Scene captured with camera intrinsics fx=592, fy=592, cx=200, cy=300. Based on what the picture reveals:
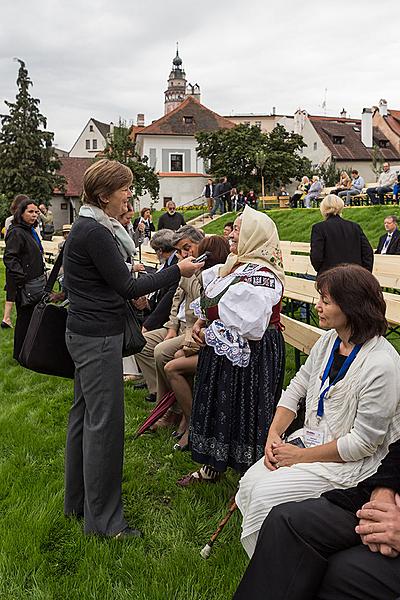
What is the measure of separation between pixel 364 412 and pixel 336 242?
4.02 metres

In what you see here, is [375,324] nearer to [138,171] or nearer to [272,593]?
[272,593]

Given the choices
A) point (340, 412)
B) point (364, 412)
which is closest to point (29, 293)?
point (340, 412)

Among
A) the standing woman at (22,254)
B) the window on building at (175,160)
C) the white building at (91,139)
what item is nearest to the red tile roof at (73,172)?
the white building at (91,139)

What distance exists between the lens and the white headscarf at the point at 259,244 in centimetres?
338

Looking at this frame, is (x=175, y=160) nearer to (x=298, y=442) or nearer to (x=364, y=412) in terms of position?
(x=298, y=442)

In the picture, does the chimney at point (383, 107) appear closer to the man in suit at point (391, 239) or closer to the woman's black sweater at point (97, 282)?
the man in suit at point (391, 239)

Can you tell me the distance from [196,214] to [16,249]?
26.5m

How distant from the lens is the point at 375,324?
2.60 m

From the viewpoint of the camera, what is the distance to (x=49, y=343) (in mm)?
3295

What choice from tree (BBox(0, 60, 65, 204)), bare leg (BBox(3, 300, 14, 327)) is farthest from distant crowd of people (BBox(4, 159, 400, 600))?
tree (BBox(0, 60, 65, 204))

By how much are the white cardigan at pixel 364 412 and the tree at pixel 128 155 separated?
31363mm

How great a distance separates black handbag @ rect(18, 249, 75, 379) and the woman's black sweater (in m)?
0.21

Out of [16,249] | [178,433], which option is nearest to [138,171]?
[16,249]

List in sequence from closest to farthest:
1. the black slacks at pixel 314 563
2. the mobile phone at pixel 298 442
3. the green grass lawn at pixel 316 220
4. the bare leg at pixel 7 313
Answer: the black slacks at pixel 314 563, the mobile phone at pixel 298 442, the bare leg at pixel 7 313, the green grass lawn at pixel 316 220
